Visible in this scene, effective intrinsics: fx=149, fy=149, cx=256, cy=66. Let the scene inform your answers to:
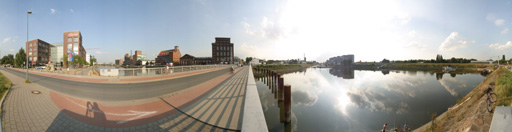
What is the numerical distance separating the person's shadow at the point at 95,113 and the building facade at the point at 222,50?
6662 centimetres

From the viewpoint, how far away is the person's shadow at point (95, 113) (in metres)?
3.92

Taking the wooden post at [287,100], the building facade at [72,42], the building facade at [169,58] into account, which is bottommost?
the wooden post at [287,100]

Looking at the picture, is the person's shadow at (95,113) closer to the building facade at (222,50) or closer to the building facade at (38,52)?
the building facade at (38,52)

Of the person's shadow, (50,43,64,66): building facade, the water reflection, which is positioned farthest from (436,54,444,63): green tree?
(50,43,64,66): building facade

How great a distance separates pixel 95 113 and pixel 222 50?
69.3 metres

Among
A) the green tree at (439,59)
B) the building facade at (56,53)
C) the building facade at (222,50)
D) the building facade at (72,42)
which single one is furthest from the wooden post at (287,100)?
the green tree at (439,59)

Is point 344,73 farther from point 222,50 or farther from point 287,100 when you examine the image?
point 222,50

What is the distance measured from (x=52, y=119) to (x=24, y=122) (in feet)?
1.49

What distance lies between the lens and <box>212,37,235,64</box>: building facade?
71.0m

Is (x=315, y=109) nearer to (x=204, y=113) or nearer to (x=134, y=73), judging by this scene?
(x=204, y=113)

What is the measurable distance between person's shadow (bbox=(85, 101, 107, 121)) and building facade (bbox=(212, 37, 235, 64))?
66.6 m

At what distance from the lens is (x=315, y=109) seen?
30.0ft

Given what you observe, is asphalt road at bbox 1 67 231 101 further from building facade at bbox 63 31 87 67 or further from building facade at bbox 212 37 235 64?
building facade at bbox 63 31 87 67

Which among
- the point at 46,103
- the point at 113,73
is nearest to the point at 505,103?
the point at 46,103
